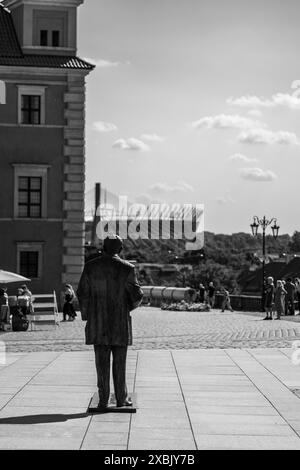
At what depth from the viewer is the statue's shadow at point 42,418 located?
904 cm

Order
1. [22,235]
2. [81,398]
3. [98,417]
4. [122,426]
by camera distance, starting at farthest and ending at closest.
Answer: [22,235] → [81,398] → [98,417] → [122,426]

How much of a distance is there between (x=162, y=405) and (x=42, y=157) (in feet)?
96.6

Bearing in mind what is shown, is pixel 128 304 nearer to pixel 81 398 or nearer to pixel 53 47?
pixel 81 398

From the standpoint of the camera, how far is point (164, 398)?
10.9 meters

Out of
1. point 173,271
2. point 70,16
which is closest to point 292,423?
point 70,16

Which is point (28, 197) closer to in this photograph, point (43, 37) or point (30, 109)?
point (30, 109)

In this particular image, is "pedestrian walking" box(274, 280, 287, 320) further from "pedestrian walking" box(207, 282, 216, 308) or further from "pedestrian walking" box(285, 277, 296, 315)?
"pedestrian walking" box(207, 282, 216, 308)

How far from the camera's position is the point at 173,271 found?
5989 inches

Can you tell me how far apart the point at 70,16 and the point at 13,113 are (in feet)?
17.5

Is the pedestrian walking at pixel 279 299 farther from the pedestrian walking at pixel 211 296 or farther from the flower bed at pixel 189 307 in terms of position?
the pedestrian walking at pixel 211 296

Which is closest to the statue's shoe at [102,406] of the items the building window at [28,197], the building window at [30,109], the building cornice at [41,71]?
the building window at [28,197]

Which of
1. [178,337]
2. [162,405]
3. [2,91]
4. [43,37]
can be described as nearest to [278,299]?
[178,337]

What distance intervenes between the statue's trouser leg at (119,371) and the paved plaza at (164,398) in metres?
0.29

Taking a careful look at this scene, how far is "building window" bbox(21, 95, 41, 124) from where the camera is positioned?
127 feet
